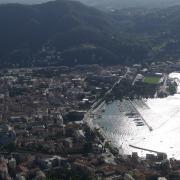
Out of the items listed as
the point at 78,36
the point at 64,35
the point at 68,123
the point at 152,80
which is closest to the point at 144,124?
the point at 68,123

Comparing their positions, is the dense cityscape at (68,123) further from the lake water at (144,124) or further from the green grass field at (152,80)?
the lake water at (144,124)

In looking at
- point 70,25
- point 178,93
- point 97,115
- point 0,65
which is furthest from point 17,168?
point 70,25

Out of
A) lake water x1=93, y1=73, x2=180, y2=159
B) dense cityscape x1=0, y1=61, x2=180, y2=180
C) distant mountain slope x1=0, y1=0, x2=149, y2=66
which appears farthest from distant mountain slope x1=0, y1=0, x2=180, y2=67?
lake water x1=93, y1=73, x2=180, y2=159

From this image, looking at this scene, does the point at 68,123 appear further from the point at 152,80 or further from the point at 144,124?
the point at 152,80

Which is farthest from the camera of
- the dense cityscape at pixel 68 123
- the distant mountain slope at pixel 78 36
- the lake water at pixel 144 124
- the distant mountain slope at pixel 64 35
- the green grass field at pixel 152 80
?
the distant mountain slope at pixel 64 35

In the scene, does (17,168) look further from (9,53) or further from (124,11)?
(124,11)

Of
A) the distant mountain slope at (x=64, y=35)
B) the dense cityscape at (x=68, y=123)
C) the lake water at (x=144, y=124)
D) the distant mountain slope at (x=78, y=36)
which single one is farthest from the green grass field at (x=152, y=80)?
the distant mountain slope at (x=78, y=36)

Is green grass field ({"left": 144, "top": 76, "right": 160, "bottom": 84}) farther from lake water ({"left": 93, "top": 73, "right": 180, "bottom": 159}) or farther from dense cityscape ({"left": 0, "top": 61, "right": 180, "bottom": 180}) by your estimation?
lake water ({"left": 93, "top": 73, "right": 180, "bottom": 159})

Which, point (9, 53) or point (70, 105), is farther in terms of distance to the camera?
point (9, 53)
